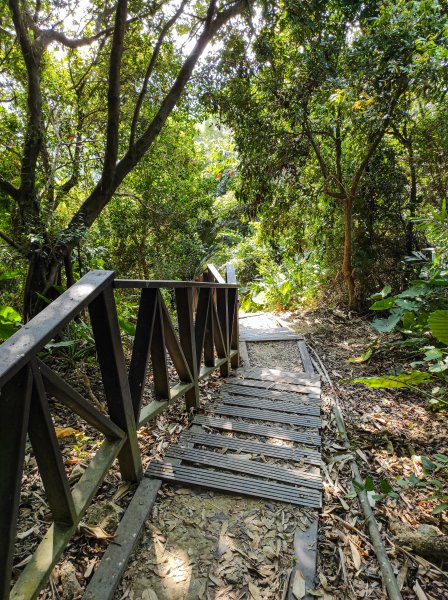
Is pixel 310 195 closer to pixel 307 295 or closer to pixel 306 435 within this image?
pixel 307 295

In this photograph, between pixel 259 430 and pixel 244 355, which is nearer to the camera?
pixel 259 430

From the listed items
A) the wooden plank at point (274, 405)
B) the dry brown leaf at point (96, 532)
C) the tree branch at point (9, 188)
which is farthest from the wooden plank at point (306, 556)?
the tree branch at point (9, 188)

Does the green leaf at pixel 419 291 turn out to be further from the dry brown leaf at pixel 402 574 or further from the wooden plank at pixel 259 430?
the dry brown leaf at pixel 402 574

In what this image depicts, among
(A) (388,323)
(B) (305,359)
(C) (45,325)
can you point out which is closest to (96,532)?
(C) (45,325)

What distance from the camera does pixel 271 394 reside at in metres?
3.27

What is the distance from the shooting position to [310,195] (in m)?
6.11

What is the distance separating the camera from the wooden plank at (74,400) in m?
1.21

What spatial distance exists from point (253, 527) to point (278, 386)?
74.1 inches

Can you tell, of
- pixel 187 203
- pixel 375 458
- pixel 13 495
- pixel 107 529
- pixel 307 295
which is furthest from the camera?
pixel 187 203

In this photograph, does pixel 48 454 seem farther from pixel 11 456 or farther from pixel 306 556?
pixel 306 556

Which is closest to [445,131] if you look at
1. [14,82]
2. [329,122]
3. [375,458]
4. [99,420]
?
[329,122]

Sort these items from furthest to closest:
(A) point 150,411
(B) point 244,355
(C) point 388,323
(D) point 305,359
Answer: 1. (B) point 244,355
2. (D) point 305,359
3. (C) point 388,323
4. (A) point 150,411

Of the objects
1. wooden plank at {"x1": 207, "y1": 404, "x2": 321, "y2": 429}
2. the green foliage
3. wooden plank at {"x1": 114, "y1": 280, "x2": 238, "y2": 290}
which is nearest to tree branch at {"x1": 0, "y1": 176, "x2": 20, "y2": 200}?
the green foliage

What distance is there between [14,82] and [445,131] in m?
6.68
